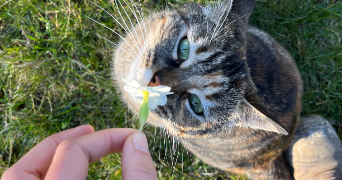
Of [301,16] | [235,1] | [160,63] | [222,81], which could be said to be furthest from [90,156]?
[301,16]

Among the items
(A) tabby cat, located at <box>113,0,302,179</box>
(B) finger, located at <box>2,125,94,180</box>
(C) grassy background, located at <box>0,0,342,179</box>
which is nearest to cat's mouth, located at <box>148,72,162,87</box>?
(A) tabby cat, located at <box>113,0,302,179</box>

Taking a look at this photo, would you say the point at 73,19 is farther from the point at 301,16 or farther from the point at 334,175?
the point at 334,175

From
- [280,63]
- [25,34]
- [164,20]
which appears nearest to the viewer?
[164,20]

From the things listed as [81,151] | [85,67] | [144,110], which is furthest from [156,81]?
[85,67]

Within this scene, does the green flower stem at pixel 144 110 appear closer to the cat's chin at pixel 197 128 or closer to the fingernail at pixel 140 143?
the fingernail at pixel 140 143

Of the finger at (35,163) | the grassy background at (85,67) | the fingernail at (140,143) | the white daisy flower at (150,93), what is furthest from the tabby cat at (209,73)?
the grassy background at (85,67)

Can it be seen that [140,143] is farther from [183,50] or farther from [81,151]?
[183,50]

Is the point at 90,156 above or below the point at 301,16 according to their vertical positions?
below
